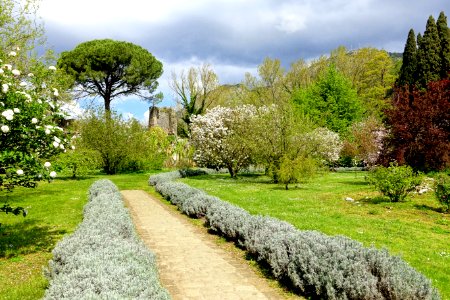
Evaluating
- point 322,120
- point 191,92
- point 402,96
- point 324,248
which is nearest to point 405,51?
point 322,120

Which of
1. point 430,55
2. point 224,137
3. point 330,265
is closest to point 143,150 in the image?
point 224,137

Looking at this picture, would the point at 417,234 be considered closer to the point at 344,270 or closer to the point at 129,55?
the point at 344,270

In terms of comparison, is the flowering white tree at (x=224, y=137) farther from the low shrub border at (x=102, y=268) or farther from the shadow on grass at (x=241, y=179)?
the low shrub border at (x=102, y=268)

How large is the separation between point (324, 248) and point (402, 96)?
1859 cm

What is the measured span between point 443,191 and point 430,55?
27.8 metres

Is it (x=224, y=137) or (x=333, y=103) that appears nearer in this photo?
(x=224, y=137)

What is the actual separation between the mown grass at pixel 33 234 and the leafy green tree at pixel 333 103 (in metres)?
33.4

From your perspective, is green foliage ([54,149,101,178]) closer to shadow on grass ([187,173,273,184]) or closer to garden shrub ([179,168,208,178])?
garden shrub ([179,168,208,178])

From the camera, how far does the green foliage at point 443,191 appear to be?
14.5 metres

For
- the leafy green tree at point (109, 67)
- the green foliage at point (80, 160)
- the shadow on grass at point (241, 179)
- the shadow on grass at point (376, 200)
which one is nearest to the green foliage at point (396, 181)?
the shadow on grass at point (376, 200)

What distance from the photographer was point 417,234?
444 inches

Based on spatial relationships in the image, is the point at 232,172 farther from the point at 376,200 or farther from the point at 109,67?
the point at 109,67

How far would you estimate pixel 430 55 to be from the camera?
121 ft

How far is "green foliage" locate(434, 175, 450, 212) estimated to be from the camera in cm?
1445
